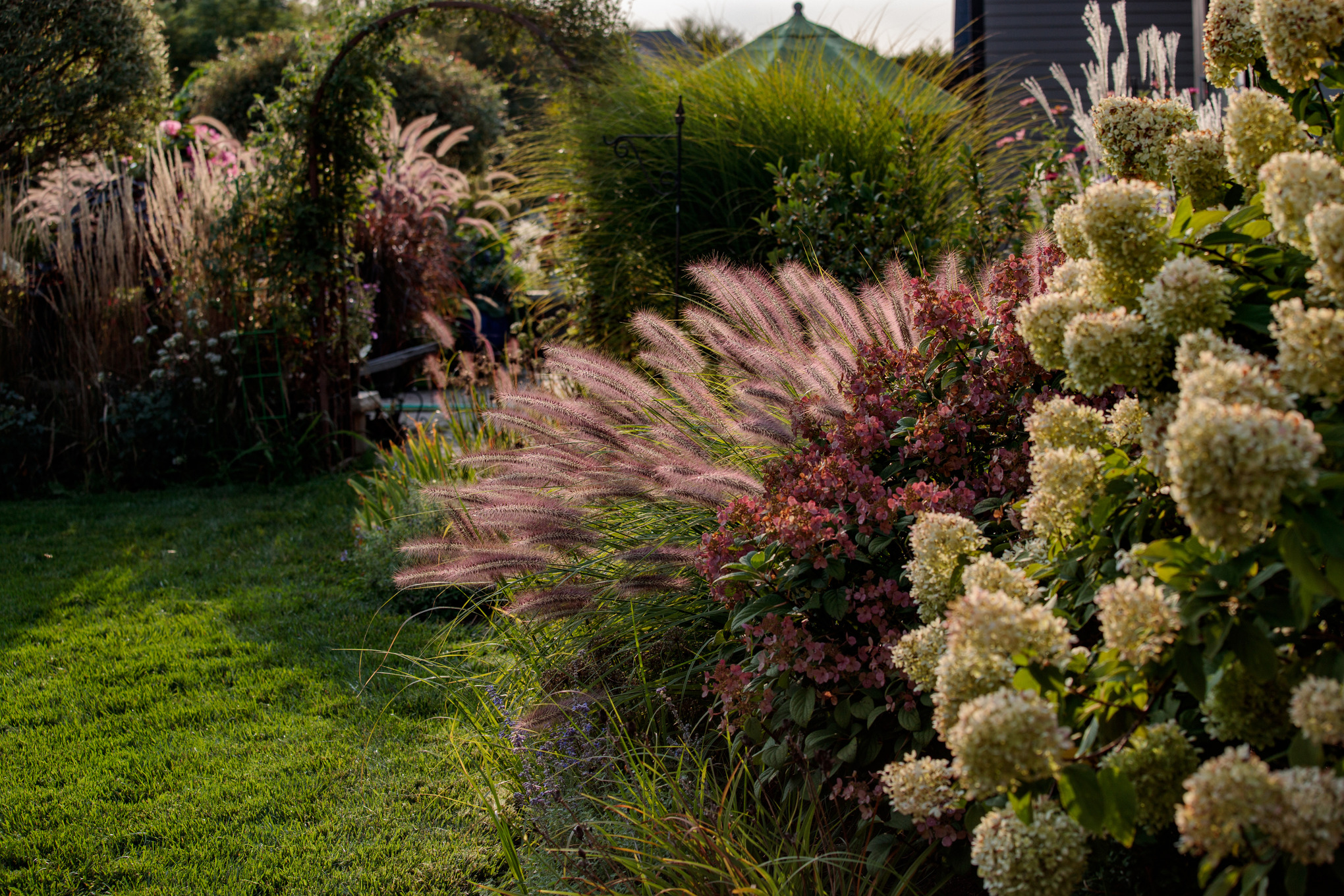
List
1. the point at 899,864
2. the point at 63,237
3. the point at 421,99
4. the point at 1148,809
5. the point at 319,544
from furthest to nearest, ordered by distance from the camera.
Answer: the point at 421,99, the point at 63,237, the point at 319,544, the point at 899,864, the point at 1148,809

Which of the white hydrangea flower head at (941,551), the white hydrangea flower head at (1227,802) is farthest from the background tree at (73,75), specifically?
the white hydrangea flower head at (1227,802)

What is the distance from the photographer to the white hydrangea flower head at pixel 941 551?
4.20 feet

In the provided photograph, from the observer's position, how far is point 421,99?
13578mm

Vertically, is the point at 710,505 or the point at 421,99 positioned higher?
the point at 421,99

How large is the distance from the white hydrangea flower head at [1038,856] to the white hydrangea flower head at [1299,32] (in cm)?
90

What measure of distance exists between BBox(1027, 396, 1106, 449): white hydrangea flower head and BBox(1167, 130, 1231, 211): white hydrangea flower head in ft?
1.25

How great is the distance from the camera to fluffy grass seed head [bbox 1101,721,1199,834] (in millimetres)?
1026

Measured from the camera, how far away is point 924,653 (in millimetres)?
1238

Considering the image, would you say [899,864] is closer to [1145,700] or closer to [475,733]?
[1145,700]

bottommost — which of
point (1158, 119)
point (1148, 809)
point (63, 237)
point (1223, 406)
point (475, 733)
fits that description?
point (475, 733)

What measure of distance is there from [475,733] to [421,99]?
12739 millimetres

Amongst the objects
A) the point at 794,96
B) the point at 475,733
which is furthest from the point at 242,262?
the point at 475,733

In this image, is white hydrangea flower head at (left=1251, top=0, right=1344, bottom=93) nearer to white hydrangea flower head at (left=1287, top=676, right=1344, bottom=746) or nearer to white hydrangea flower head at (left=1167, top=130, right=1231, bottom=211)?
white hydrangea flower head at (left=1167, top=130, right=1231, bottom=211)

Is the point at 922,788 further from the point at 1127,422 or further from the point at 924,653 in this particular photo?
the point at 1127,422
